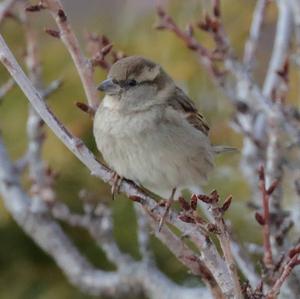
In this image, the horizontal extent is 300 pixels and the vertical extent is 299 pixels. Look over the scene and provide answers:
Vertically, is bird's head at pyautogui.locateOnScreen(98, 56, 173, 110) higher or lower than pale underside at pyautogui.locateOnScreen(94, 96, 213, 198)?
higher

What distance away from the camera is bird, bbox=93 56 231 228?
2424mm

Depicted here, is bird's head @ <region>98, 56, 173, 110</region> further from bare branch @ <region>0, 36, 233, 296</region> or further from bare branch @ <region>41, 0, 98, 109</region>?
bare branch @ <region>0, 36, 233, 296</region>

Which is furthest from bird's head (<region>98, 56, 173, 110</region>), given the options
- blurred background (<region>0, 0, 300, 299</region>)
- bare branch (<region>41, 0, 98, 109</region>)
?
blurred background (<region>0, 0, 300, 299</region>)

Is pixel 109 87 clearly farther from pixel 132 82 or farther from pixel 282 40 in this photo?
pixel 282 40

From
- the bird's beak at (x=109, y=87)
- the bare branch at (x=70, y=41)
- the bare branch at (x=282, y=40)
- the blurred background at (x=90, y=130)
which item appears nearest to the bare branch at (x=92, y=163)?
the bare branch at (x=70, y=41)

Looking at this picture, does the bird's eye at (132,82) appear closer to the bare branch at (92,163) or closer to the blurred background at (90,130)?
the bare branch at (92,163)

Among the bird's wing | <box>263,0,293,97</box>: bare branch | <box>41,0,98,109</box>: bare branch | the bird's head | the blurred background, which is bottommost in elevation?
the blurred background

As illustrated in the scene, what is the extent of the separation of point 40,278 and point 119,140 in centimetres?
158

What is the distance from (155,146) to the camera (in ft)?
7.95

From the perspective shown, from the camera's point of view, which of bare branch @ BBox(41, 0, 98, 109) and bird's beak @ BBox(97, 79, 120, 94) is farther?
bird's beak @ BBox(97, 79, 120, 94)

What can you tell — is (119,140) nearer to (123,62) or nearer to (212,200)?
(123,62)

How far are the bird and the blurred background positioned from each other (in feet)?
2.74

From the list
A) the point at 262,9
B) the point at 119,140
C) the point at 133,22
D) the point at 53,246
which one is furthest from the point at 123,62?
the point at 133,22

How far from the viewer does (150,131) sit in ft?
7.98
